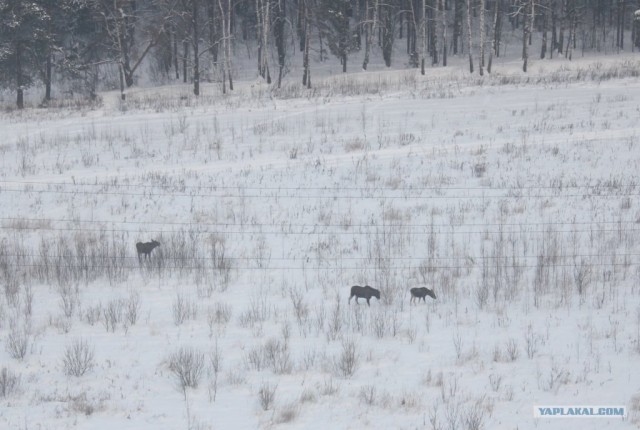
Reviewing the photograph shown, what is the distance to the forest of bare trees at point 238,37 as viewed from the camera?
39531mm

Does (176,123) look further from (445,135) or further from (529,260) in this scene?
(529,260)

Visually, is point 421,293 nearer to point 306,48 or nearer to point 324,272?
point 324,272

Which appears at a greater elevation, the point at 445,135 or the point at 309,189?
the point at 445,135

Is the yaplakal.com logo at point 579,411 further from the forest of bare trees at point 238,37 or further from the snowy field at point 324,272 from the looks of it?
the forest of bare trees at point 238,37

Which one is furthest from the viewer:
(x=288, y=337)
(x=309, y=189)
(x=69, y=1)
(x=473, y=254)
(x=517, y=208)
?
(x=69, y=1)

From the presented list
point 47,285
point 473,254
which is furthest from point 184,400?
point 473,254

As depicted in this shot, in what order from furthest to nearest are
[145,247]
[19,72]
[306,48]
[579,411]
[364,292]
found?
[306,48]
[19,72]
[145,247]
[364,292]
[579,411]

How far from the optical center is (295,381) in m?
6.85

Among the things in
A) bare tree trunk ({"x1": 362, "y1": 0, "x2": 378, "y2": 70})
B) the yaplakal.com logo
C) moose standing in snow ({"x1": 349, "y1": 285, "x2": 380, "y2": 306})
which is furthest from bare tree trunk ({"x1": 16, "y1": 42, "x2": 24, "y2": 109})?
the yaplakal.com logo

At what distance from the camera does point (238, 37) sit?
2266 inches

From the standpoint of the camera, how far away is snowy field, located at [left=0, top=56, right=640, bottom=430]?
652cm

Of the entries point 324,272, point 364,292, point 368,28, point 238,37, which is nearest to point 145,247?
point 324,272

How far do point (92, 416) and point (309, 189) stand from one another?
9757mm

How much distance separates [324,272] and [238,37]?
49794 mm
